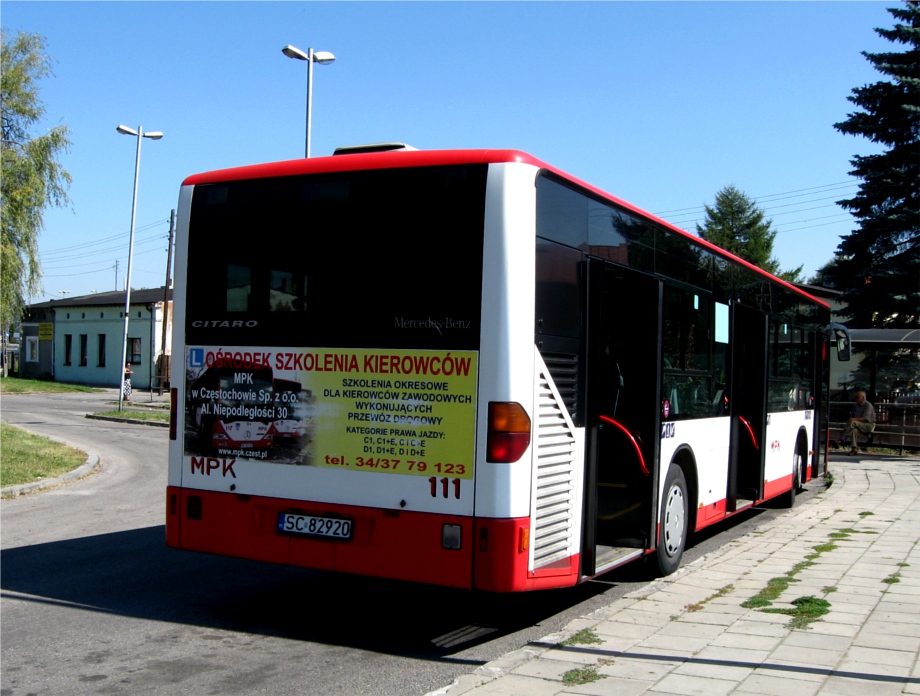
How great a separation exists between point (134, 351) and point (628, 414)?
49.8m

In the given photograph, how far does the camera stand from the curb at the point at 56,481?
12672 mm

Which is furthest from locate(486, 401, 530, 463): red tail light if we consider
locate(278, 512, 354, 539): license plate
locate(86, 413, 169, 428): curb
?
locate(86, 413, 169, 428): curb

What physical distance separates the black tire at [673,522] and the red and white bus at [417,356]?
0.26m

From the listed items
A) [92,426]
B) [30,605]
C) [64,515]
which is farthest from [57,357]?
[30,605]

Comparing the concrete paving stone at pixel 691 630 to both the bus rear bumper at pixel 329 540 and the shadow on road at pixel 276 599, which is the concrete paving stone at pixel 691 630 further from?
the bus rear bumper at pixel 329 540

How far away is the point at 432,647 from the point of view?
5.84 m

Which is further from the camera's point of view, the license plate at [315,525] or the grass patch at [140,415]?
the grass patch at [140,415]

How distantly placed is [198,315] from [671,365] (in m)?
3.86

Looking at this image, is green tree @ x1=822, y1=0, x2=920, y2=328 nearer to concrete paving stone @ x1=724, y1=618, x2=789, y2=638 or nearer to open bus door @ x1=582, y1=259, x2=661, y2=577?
open bus door @ x1=582, y1=259, x2=661, y2=577

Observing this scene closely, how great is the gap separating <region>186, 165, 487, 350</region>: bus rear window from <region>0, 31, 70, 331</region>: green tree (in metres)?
21.0

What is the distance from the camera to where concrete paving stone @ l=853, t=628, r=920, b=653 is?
570 cm

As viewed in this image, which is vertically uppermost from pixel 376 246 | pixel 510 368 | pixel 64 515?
pixel 376 246

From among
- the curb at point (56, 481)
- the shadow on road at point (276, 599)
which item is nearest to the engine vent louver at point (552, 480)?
the shadow on road at point (276, 599)

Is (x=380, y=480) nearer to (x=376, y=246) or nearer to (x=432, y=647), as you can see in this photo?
(x=432, y=647)
